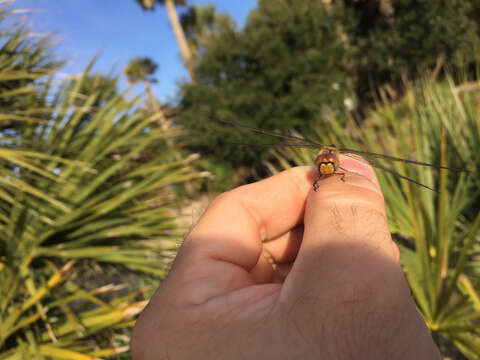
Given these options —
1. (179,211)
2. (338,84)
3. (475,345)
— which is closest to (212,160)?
(338,84)

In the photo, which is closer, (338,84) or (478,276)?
(478,276)

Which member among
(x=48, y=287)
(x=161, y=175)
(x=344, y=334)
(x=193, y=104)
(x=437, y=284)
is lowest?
(x=437, y=284)

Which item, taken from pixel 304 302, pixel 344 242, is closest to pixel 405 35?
pixel 344 242

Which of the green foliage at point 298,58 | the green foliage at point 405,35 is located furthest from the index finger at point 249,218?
the green foliage at point 405,35

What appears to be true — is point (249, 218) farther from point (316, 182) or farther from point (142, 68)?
point (142, 68)

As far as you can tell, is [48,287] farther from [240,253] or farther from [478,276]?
[478,276]

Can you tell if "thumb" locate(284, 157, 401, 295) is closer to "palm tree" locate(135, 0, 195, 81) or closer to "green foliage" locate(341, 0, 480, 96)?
"green foliage" locate(341, 0, 480, 96)

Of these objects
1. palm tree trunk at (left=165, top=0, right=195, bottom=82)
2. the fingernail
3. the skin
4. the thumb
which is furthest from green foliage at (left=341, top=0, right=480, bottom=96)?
the skin

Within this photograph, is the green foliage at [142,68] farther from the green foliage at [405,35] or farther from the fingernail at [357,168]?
the fingernail at [357,168]
